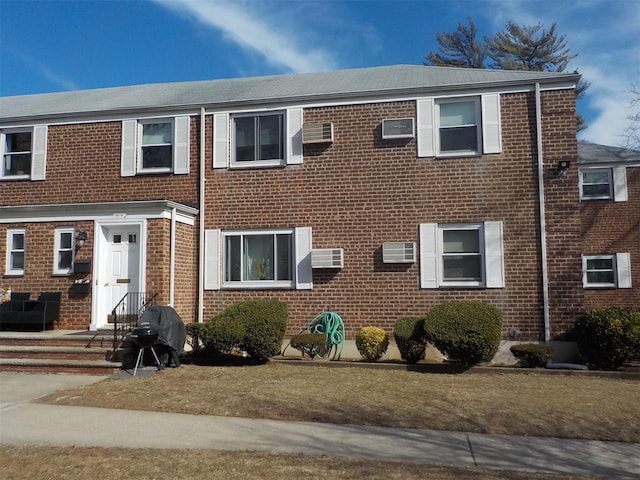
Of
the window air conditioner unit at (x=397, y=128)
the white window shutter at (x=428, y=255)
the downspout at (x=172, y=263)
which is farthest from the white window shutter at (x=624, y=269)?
the downspout at (x=172, y=263)

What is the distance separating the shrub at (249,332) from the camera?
9953mm

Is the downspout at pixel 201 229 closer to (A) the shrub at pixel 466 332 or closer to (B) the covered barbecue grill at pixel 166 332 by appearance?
(B) the covered barbecue grill at pixel 166 332

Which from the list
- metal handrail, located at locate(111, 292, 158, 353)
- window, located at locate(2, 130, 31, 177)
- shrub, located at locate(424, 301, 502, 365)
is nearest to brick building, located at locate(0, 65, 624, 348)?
metal handrail, located at locate(111, 292, 158, 353)

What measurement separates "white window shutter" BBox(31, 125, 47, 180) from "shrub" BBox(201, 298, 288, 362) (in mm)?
6697

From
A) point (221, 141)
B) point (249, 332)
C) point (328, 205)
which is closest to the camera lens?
point (249, 332)

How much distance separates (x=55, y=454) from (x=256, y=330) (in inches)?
186

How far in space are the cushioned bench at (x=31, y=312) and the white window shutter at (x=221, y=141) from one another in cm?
450

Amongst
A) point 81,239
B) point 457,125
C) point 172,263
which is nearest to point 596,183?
point 457,125

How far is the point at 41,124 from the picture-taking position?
1369 cm

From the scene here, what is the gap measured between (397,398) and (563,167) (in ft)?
21.1

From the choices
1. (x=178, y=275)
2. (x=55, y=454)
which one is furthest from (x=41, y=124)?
(x=55, y=454)

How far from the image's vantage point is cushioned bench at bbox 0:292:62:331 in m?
11.2

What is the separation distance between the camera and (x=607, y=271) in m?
18.0

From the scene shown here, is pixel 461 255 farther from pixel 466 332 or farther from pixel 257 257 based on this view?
pixel 257 257
